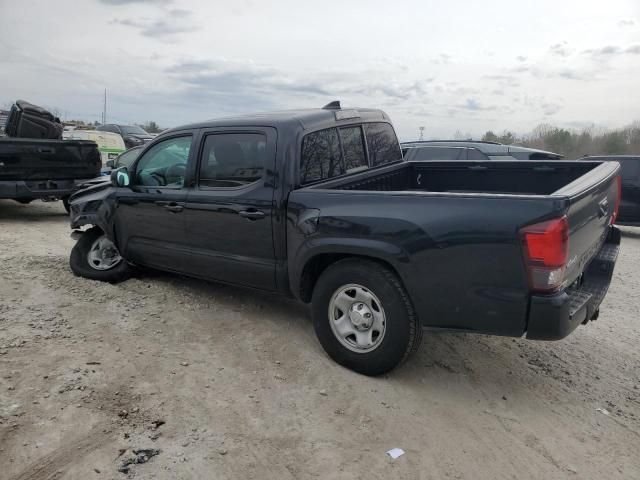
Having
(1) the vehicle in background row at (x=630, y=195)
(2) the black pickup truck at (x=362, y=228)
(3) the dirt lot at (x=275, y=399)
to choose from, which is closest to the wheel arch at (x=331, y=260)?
(2) the black pickup truck at (x=362, y=228)

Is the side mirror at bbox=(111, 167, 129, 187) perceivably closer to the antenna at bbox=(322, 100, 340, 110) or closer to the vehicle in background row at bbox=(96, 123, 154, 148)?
the antenna at bbox=(322, 100, 340, 110)

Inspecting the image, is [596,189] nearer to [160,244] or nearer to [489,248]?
[489,248]

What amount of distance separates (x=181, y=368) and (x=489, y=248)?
7.59 feet

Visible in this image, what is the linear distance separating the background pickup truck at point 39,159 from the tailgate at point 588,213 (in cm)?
876

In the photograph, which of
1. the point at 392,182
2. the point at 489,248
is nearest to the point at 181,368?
the point at 489,248

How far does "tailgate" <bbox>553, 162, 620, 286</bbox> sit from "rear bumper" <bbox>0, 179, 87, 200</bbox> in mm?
8725

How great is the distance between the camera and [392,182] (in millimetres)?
5012

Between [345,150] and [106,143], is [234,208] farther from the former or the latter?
[106,143]

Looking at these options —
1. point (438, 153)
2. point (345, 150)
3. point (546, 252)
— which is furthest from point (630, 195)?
point (546, 252)

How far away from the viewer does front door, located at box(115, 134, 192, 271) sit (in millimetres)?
4719

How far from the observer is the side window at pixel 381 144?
15.8ft

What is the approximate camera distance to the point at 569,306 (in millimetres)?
2965

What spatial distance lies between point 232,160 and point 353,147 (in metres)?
1.09

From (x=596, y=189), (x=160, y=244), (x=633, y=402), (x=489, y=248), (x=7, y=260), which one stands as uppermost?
(x=596, y=189)
